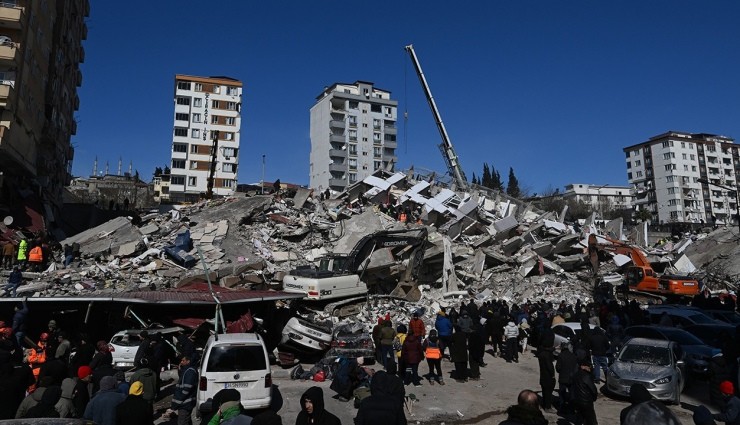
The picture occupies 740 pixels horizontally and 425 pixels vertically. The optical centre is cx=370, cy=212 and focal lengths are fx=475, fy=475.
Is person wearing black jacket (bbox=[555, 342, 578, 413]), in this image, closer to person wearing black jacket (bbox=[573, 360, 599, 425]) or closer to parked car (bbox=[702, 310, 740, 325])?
person wearing black jacket (bbox=[573, 360, 599, 425])

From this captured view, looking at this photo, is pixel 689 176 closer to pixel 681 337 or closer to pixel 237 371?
pixel 681 337

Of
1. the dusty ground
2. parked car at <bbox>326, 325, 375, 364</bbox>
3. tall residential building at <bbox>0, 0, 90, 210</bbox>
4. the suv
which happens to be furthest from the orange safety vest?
the suv

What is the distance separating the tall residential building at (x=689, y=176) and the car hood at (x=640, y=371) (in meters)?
91.4

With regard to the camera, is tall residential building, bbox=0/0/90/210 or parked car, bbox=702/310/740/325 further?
tall residential building, bbox=0/0/90/210

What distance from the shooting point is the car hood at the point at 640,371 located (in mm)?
9953

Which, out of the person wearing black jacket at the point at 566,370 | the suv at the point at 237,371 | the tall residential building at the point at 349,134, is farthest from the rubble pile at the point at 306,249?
the tall residential building at the point at 349,134

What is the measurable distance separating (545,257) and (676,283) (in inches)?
251

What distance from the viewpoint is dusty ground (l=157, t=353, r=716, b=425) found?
8.99 metres

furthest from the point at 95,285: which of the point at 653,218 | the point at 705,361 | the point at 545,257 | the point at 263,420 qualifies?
the point at 653,218

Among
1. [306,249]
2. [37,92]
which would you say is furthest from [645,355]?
[37,92]

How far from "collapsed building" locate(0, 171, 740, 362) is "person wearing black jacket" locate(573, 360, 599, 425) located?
6765 mm

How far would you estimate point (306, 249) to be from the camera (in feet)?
79.9

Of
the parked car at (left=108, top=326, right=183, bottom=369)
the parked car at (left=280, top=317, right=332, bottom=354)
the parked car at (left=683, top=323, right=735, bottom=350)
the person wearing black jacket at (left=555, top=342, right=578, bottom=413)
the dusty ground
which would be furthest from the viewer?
the parked car at (left=683, top=323, right=735, bottom=350)

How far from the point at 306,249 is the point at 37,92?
1843 cm
